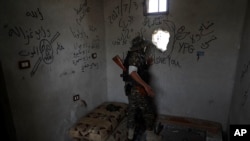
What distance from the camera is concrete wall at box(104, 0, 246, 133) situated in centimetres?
212

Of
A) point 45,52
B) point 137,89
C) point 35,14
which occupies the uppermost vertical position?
point 35,14

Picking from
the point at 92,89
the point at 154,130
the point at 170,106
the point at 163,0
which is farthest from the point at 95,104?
the point at 163,0

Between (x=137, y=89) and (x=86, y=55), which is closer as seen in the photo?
(x=137, y=89)

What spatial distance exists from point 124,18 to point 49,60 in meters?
1.36

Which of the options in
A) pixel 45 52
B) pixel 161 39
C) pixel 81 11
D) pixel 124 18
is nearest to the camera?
pixel 45 52

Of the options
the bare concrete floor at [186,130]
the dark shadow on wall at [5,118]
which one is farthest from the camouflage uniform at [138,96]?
the dark shadow on wall at [5,118]

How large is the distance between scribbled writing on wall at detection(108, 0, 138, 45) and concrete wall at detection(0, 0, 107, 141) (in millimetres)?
264

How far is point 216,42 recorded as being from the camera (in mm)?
2170

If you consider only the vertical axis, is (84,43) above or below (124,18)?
below

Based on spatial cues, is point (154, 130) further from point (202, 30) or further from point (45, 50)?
point (45, 50)

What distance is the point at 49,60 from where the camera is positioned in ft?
5.94

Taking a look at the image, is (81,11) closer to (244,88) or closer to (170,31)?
(170,31)

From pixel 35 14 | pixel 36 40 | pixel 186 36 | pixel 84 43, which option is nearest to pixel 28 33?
pixel 36 40

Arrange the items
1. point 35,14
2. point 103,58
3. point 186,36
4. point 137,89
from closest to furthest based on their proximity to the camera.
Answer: point 35,14, point 137,89, point 186,36, point 103,58
